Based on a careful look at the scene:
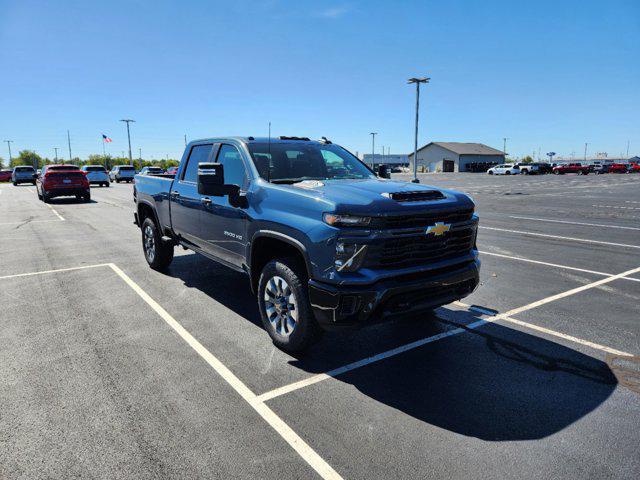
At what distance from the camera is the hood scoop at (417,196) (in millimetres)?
3680

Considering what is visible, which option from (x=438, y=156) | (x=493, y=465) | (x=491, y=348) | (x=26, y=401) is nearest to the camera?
(x=493, y=465)

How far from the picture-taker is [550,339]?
171 inches

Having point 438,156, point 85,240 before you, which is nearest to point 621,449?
point 85,240

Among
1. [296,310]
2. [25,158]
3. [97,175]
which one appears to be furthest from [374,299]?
[25,158]

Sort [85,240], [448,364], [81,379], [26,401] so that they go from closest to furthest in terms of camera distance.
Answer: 1. [26,401]
2. [81,379]
3. [448,364]
4. [85,240]

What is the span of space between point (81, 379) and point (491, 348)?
3.70 m

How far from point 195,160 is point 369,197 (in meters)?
3.30

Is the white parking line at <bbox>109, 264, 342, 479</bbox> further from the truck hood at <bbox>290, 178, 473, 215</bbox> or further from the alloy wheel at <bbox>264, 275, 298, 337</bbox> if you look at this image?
the truck hood at <bbox>290, 178, 473, 215</bbox>

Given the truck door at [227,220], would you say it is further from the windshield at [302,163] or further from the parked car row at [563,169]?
the parked car row at [563,169]

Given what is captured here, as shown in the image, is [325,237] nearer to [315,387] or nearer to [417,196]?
[417,196]

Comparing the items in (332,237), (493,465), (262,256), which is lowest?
(493,465)

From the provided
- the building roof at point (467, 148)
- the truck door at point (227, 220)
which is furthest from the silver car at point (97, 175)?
the building roof at point (467, 148)

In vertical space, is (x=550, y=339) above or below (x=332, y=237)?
below

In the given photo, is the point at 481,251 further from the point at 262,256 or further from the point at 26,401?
the point at 26,401
